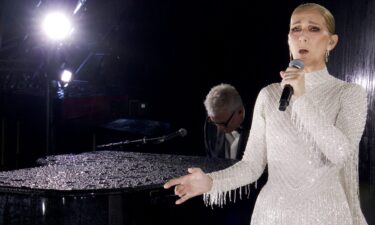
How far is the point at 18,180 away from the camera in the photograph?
100 inches

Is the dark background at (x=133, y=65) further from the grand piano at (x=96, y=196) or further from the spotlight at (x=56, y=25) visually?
the grand piano at (x=96, y=196)

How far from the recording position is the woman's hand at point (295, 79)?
52.1 inches

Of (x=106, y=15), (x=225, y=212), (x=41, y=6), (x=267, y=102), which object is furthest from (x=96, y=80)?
(x=267, y=102)

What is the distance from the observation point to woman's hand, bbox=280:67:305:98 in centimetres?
132

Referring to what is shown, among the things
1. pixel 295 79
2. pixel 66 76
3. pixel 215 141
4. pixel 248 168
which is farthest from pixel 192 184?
pixel 66 76

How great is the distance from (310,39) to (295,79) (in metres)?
0.24

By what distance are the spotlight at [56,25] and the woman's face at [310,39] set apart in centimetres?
612

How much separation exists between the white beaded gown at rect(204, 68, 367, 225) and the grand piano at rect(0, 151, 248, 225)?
993 mm

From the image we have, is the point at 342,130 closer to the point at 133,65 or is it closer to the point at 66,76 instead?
the point at 133,65

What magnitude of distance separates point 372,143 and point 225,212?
4.67 feet

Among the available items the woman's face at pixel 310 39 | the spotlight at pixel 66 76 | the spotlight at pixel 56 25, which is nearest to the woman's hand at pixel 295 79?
the woman's face at pixel 310 39

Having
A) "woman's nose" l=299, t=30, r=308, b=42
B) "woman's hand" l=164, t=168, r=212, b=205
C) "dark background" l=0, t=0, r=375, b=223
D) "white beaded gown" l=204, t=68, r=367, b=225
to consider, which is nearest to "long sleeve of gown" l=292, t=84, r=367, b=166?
"white beaded gown" l=204, t=68, r=367, b=225

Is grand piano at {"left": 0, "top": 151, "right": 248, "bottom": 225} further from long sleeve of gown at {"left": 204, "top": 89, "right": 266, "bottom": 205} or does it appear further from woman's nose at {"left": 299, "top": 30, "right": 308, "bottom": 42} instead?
woman's nose at {"left": 299, "top": 30, "right": 308, "bottom": 42}

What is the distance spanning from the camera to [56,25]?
7.07 metres
